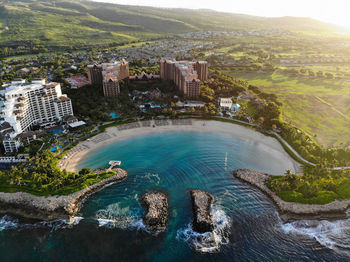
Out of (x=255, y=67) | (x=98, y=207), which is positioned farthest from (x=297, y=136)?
(x=255, y=67)

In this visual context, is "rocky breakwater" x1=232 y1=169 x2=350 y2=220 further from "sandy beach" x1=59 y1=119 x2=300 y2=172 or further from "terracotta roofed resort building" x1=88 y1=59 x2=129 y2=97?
"terracotta roofed resort building" x1=88 y1=59 x2=129 y2=97

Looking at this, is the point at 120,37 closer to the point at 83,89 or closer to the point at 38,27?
the point at 38,27

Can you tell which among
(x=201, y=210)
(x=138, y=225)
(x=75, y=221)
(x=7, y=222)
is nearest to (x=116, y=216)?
(x=138, y=225)

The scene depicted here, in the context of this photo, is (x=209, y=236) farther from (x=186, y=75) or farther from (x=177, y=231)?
(x=186, y=75)

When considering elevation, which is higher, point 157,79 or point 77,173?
point 157,79

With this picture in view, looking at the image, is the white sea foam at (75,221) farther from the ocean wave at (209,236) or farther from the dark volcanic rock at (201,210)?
the dark volcanic rock at (201,210)
